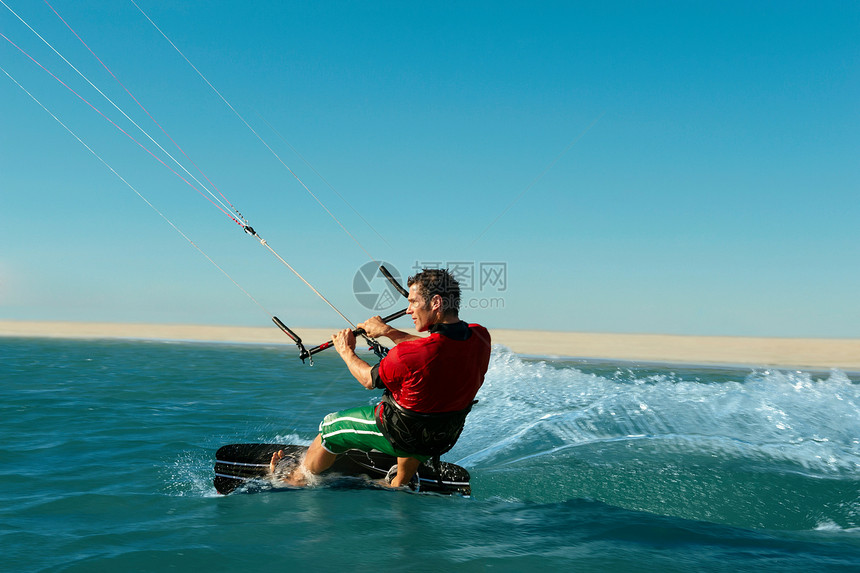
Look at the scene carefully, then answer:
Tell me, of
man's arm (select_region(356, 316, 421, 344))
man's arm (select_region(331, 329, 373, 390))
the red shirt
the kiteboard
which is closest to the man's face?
the red shirt

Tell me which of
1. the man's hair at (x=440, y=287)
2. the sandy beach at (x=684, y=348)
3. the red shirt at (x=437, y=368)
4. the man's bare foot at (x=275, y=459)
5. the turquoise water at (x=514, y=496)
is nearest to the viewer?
the turquoise water at (x=514, y=496)

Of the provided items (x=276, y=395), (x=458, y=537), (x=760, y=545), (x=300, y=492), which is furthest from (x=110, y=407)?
(x=760, y=545)

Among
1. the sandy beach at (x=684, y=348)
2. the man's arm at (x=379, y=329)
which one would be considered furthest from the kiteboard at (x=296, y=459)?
the sandy beach at (x=684, y=348)

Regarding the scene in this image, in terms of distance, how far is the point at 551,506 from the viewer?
4.82 m

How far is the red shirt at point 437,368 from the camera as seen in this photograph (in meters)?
4.15

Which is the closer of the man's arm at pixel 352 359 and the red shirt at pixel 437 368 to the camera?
the red shirt at pixel 437 368

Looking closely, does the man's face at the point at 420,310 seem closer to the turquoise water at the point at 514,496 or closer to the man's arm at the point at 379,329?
→ the man's arm at the point at 379,329

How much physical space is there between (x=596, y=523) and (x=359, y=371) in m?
2.22

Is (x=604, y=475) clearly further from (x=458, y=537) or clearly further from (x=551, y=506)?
(x=458, y=537)

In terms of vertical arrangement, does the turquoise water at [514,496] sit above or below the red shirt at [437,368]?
below

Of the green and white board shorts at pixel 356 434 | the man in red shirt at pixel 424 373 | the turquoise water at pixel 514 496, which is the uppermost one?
the man in red shirt at pixel 424 373

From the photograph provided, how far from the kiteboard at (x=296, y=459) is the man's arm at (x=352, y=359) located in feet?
4.81

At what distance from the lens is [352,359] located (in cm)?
450

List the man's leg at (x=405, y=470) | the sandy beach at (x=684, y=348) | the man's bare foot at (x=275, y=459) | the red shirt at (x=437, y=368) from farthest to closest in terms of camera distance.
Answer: the sandy beach at (x=684, y=348)
the man's bare foot at (x=275, y=459)
the man's leg at (x=405, y=470)
the red shirt at (x=437, y=368)
